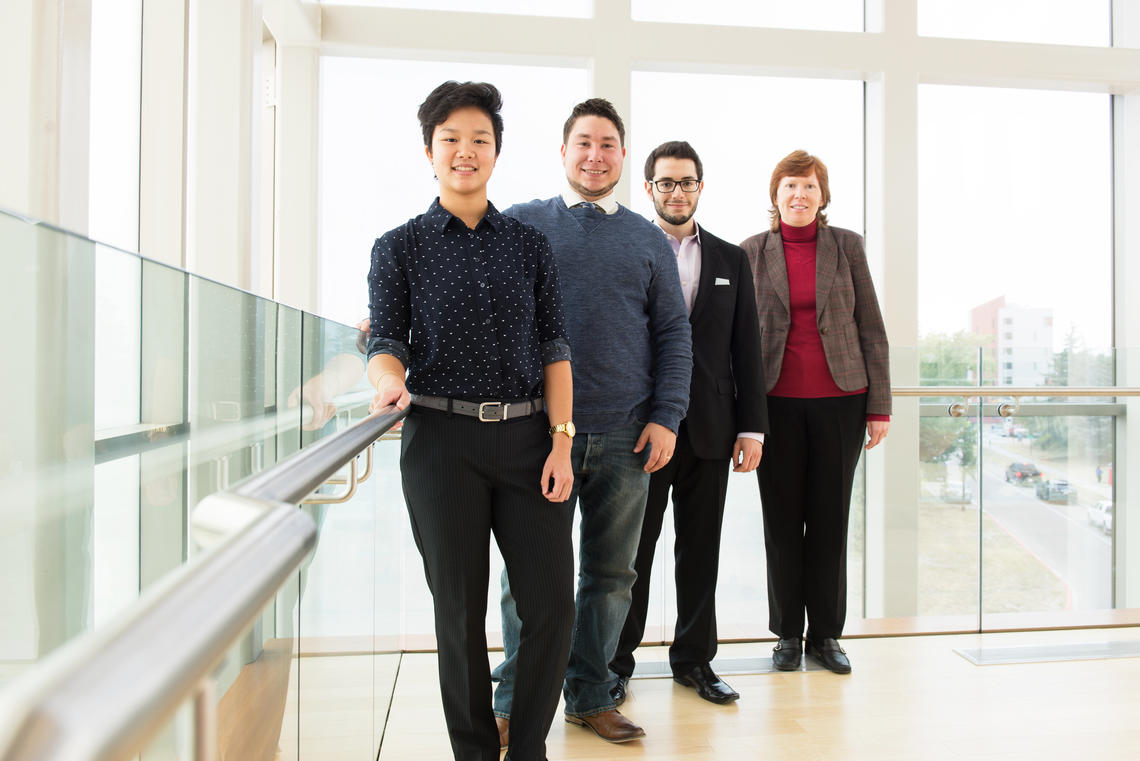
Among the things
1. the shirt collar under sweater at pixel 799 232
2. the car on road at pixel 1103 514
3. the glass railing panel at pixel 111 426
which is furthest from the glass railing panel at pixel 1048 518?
the glass railing panel at pixel 111 426

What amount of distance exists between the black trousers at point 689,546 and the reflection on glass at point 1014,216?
7.71ft

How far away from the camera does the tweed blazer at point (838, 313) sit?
260cm

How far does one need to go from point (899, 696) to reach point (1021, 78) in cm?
332

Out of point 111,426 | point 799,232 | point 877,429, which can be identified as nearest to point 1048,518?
point 877,429

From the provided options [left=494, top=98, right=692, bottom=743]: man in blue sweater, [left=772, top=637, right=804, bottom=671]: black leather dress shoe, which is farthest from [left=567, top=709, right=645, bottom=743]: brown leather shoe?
[left=772, top=637, right=804, bottom=671]: black leather dress shoe

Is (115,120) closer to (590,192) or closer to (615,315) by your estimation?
(590,192)

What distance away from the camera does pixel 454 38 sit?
372 centimetres

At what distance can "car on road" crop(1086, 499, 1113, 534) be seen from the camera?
3418 millimetres

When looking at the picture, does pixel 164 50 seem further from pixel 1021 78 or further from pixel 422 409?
pixel 1021 78

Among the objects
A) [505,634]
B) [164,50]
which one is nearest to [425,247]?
[505,634]

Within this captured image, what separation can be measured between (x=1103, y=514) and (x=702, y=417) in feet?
7.28

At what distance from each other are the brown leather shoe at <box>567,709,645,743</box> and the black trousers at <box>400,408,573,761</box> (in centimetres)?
50

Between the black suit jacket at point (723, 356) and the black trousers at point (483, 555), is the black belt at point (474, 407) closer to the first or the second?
the black trousers at point (483, 555)

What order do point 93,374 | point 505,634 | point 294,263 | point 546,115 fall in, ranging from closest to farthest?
point 93,374, point 505,634, point 294,263, point 546,115
